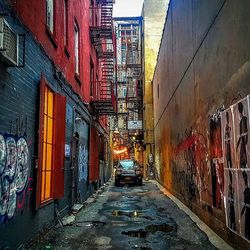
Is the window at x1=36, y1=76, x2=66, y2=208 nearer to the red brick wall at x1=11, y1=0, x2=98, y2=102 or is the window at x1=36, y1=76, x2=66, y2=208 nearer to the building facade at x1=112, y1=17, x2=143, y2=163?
the red brick wall at x1=11, y1=0, x2=98, y2=102

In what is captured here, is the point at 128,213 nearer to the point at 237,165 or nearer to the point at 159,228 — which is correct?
the point at 159,228

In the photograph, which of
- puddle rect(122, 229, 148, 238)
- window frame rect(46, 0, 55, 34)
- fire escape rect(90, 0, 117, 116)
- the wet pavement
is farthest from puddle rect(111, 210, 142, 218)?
fire escape rect(90, 0, 117, 116)

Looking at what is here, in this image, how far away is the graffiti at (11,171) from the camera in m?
5.30

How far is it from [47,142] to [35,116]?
4.63ft

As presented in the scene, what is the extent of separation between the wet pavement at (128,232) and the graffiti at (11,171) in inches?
54.4

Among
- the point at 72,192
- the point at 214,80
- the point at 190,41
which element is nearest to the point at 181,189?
the point at 72,192

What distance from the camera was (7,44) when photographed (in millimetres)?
5117

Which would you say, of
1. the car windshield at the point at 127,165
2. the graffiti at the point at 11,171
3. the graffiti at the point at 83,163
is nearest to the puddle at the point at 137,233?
the graffiti at the point at 11,171

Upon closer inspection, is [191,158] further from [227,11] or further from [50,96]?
[227,11]

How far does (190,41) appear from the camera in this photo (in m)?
10.8

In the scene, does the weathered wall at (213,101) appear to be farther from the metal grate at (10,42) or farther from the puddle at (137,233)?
the metal grate at (10,42)

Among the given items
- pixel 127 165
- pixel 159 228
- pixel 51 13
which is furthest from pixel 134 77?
pixel 159 228

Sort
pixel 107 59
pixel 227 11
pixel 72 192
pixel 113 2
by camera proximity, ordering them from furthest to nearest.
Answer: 1. pixel 107 59
2. pixel 113 2
3. pixel 72 192
4. pixel 227 11

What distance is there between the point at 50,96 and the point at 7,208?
3.95 meters
